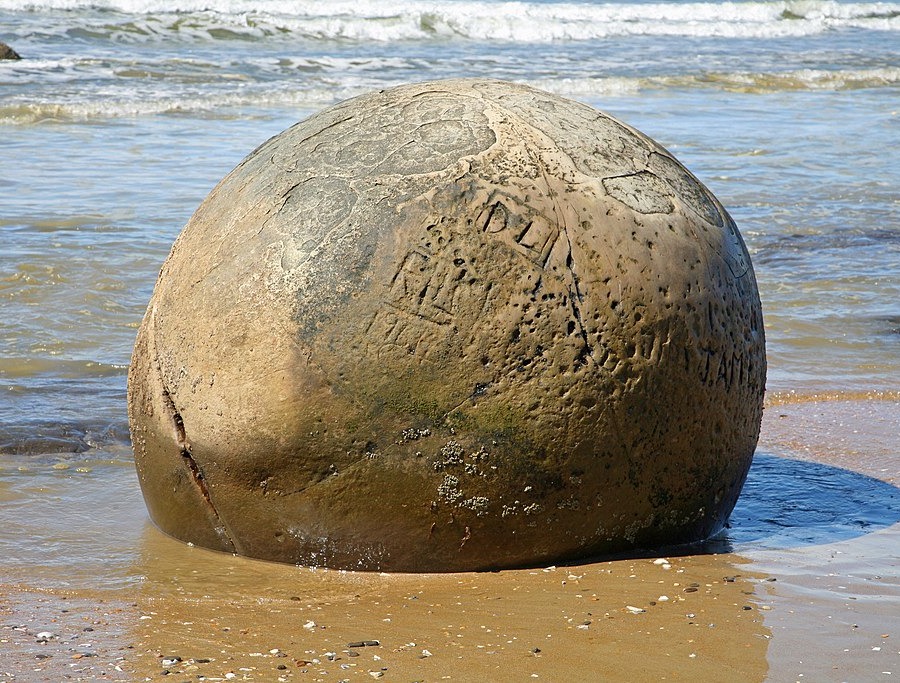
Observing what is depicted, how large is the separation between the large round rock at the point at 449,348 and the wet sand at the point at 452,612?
0.16m

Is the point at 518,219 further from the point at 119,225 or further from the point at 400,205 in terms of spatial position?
the point at 119,225

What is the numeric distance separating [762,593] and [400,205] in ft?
5.03

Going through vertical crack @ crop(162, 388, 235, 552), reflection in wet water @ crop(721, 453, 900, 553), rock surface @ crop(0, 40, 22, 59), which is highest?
rock surface @ crop(0, 40, 22, 59)

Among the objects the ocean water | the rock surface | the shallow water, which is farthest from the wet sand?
the rock surface

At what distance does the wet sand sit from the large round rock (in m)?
0.16

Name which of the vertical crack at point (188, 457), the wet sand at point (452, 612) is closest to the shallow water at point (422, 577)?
the wet sand at point (452, 612)

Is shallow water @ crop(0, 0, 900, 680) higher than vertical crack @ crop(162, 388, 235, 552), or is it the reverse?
vertical crack @ crop(162, 388, 235, 552)

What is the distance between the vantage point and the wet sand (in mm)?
3061

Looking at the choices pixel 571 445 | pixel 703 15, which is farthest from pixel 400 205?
pixel 703 15

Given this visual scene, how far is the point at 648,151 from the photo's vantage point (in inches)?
154

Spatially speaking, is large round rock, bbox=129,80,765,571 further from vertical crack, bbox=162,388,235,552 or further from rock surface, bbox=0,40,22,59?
rock surface, bbox=0,40,22,59

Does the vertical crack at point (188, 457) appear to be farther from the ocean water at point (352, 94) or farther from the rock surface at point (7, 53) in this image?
the rock surface at point (7, 53)

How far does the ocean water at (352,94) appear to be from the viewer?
679 cm

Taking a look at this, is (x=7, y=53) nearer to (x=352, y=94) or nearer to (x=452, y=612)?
(x=352, y=94)
